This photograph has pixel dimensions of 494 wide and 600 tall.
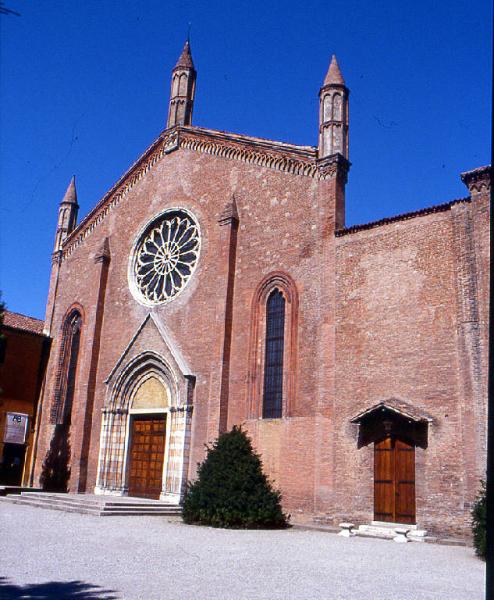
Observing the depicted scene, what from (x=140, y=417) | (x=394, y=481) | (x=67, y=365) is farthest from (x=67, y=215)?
(x=394, y=481)

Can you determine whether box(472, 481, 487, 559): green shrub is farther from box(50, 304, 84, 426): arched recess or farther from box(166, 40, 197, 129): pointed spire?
box(166, 40, 197, 129): pointed spire

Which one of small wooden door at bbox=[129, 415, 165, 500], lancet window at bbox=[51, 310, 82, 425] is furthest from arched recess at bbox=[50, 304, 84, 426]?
small wooden door at bbox=[129, 415, 165, 500]

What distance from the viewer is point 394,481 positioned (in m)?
16.2

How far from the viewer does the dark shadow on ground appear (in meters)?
7.11

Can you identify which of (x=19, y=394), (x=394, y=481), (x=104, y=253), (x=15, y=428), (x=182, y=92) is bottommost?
(x=394, y=481)

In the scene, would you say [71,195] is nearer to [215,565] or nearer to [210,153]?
[210,153]

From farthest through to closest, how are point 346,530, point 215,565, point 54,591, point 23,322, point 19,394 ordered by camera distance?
point 23,322 < point 19,394 < point 346,530 < point 215,565 < point 54,591

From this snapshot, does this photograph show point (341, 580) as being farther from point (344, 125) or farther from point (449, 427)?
point (344, 125)

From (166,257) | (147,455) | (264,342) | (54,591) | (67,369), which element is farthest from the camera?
(67,369)

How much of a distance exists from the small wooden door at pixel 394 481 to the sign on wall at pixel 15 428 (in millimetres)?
16327

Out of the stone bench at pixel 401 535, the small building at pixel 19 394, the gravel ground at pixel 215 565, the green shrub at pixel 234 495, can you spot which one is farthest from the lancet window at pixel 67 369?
the stone bench at pixel 401 535

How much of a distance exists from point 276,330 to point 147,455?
6992 millimetres

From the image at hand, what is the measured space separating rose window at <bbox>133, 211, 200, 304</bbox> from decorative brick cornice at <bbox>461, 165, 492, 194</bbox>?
1038 centimetres

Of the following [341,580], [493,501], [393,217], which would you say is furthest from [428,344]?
[493,501]
